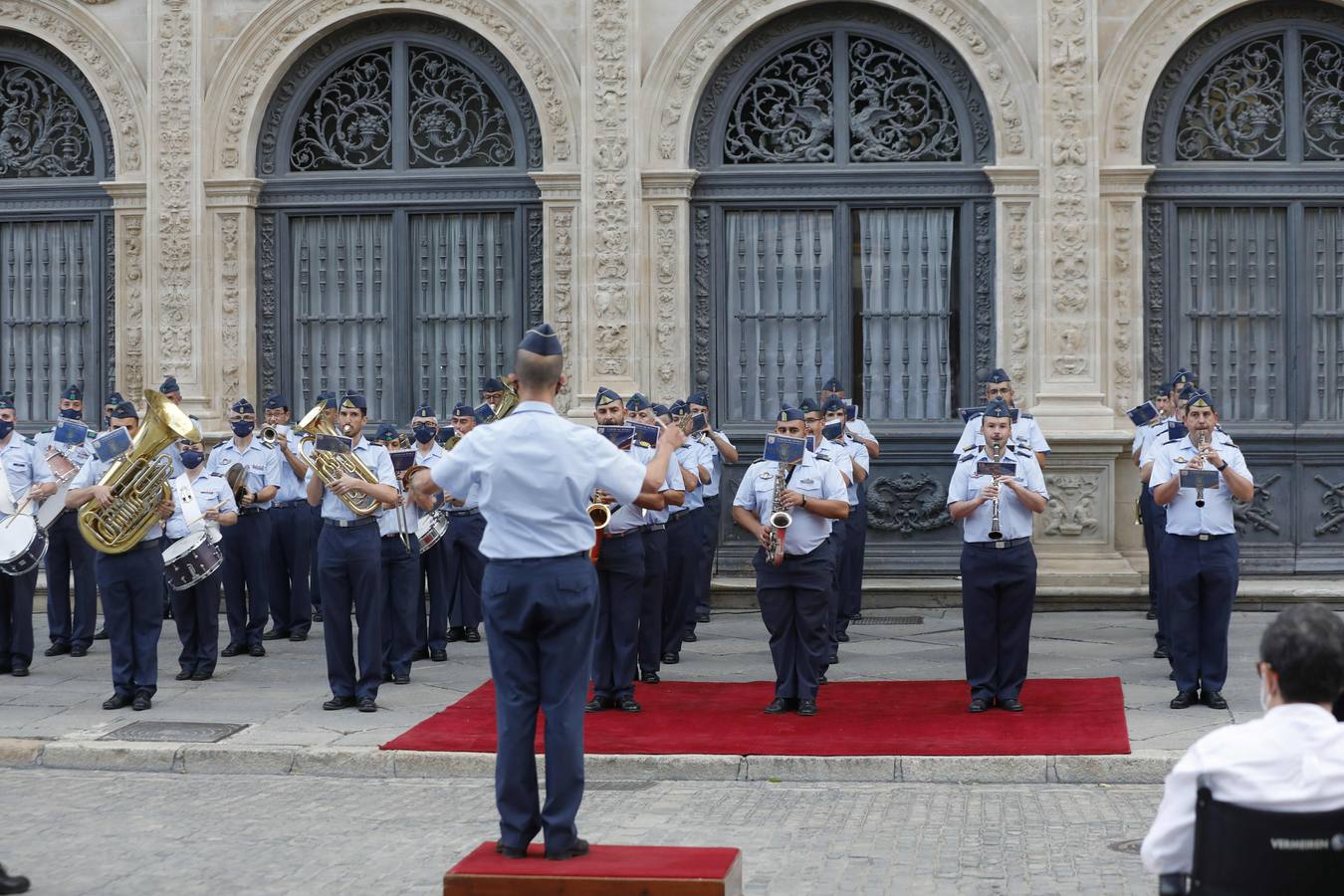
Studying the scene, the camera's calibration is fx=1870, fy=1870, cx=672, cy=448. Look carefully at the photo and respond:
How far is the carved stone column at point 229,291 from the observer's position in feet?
63.5

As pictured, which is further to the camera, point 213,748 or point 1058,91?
point 1058,91

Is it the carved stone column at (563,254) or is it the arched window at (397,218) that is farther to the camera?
the arched window at (397,218)

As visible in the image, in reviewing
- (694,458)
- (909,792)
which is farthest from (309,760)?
(694,458)

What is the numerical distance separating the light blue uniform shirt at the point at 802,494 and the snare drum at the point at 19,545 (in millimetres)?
5384

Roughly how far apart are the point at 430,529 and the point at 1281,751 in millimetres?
11159

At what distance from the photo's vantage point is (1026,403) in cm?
1825

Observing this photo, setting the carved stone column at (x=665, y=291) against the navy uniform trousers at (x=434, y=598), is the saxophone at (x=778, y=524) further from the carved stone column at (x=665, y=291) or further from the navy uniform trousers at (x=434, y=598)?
the carved stone column at (x=665, y=291)

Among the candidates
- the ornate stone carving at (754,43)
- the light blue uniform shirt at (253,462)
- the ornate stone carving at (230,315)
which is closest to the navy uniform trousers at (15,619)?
the light blue uniform shirt at (253,462)

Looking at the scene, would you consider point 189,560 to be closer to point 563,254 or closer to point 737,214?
point 563,254

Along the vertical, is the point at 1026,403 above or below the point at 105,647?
above

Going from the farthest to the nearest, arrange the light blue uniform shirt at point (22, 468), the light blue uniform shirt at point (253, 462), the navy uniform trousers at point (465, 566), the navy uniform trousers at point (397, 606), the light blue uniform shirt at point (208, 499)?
the light blue uniform shirt at point (253, 462)
the navy uniform trousers at point (465, 566)
the light blue uniform shirt at point (22, 468)
the light blue uniform shirt at point (208, 499)
the navy uniform trousers at point (397, 606)

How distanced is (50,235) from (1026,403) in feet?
34.1

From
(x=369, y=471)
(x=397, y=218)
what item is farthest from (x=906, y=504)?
(x=369, y=471)

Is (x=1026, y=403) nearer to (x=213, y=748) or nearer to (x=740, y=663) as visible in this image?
(x=740, y=663)
